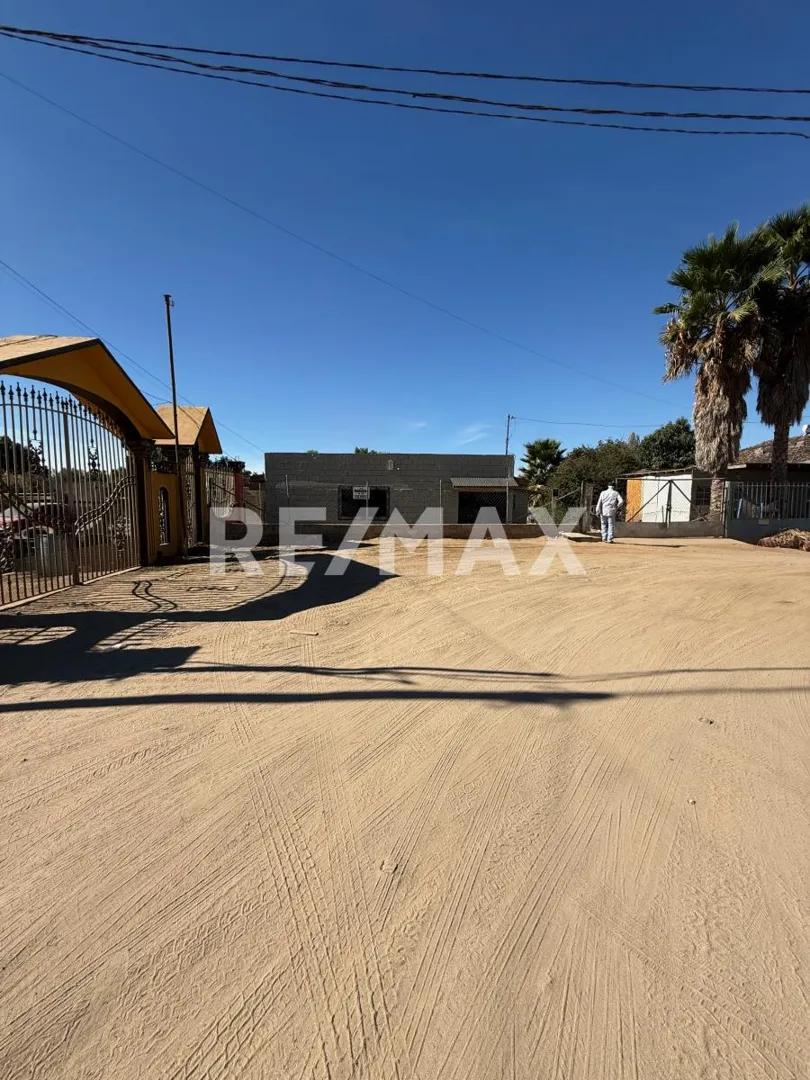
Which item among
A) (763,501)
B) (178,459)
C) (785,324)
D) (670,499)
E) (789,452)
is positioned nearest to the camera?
(178,459)

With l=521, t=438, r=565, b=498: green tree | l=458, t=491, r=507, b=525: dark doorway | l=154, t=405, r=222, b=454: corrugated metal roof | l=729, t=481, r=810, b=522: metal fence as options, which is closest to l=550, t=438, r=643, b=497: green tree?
l=521, t=438, r=565, b=498: green tree

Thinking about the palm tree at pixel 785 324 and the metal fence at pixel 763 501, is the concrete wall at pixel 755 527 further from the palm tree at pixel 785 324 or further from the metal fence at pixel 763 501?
the palm tree at pixel 785 324

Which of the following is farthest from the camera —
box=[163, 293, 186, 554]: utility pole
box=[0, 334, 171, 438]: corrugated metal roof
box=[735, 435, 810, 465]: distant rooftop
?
box=[735, 435, 810, 465]: distant rooftop

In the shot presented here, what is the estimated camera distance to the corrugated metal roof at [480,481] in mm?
26203

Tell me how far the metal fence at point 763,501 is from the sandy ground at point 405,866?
15.9 meters

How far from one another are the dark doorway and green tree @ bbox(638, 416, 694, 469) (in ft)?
84.9

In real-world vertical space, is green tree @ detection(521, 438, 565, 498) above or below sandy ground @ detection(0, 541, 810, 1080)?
above

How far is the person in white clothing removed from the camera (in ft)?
53.8

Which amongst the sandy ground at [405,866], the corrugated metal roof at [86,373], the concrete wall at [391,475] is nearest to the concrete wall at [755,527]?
the concrete wall at [391,475]

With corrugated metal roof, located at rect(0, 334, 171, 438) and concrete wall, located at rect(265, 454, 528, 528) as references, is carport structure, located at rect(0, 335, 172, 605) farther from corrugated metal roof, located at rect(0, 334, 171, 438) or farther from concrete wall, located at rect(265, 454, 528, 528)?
concrete wall, located at rect(265, 454, 528, 528)

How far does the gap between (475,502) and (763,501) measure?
11.9 metres

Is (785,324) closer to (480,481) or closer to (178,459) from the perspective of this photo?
(480,481)

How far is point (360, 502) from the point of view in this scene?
2633 centimetres

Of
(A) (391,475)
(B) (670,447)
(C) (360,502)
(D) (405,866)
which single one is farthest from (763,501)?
(B) (670,447)
